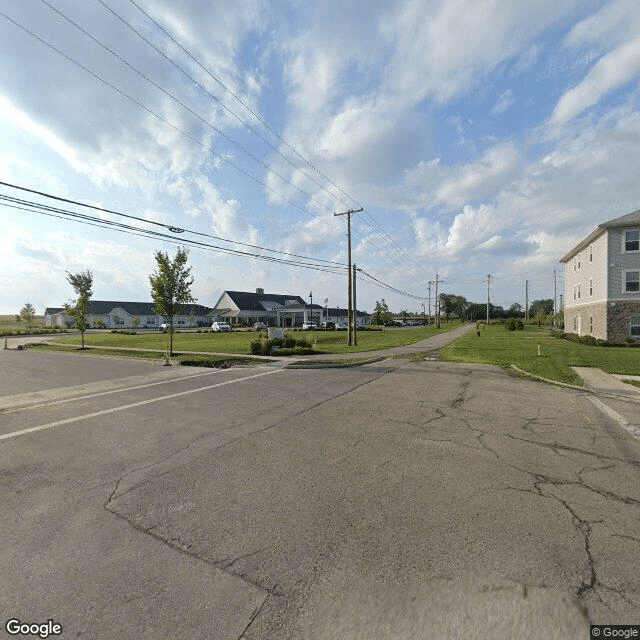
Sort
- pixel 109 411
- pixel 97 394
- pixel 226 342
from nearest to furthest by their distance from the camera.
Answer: pixel 109 411, pixel 97 394, pixel 226 342

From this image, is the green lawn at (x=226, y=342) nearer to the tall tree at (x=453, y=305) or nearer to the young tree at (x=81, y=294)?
the young tree at (x=81, y=294)

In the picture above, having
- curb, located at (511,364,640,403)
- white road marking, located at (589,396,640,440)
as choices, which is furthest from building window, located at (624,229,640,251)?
white road marking, located at (589,396,640,440)

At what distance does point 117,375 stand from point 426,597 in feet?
46.5

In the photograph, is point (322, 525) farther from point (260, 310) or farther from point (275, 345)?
point (260, 310)

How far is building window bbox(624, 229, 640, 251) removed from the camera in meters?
24.2

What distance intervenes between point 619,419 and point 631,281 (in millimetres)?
24026

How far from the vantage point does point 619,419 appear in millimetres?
7199

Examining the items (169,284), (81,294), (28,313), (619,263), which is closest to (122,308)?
Result: (28,313)

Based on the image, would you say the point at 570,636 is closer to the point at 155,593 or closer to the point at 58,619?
the point at 155,593

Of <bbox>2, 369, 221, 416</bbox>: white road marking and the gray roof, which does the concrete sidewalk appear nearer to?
<bbox>2, 369, 221, 416</bbox>: white road marking

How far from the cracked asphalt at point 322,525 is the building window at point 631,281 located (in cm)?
2387

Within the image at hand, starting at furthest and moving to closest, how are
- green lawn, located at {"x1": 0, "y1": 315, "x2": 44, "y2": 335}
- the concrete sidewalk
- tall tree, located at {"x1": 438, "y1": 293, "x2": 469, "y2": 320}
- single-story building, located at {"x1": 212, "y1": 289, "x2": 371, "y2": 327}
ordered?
tall tree, located at {"x1": 438, "y1": 293, "x2": 469, "y2": 320}
single-story building, located at {"x1": 212, "y1": 289, "x2": 371, "y2": 327}
green lawn, located at {"x1": 0, "y1": 315, "x2": 44, "y2": 335}
the concrete sidewalk

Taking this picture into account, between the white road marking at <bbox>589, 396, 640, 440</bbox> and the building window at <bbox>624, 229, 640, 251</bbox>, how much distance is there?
22.5 metres

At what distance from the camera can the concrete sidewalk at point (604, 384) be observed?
970 centimetres
